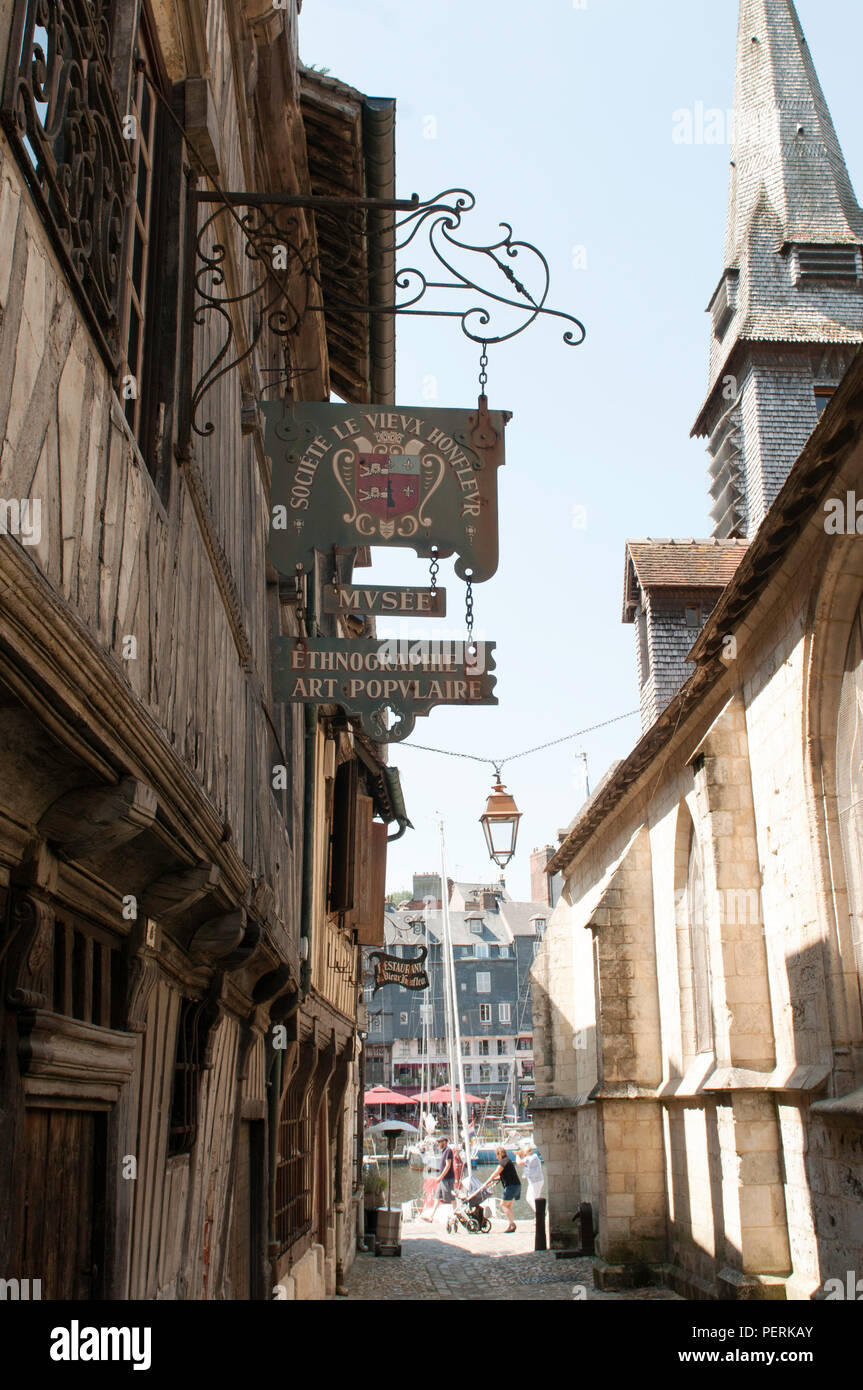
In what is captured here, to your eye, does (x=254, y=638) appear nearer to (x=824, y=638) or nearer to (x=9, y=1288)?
(x=824, y=638)

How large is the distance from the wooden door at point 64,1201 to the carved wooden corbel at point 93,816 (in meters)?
0.65

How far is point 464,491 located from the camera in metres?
5.33

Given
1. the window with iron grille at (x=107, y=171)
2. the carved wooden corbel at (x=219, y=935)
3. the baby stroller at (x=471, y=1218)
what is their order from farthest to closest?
the baby stroller at (x=471, y=1218) < the carved wooden corbel at (x=219, y=935) < the window with iron grille at (x=107, y=171)

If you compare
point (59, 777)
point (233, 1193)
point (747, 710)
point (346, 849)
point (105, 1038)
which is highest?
point (747, 710)

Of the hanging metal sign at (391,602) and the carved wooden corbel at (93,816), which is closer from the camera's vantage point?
the carved wooden corbel at (93,816)

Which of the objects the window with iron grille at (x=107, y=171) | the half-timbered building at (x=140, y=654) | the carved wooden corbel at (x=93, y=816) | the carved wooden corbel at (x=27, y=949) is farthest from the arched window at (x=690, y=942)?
the carved wooden corbel at (x=27, y=949)

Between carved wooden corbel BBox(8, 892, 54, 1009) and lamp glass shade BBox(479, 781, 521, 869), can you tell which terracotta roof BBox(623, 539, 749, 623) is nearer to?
lamp glass shade BBox(479, 781, 521, 869)

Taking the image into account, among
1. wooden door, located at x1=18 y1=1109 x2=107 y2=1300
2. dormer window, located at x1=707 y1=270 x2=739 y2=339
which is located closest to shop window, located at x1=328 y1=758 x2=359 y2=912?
wooden door, located at x1=18 y1=1109 x2=107 y2=1300

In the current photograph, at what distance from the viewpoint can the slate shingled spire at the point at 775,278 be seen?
77.3 ft

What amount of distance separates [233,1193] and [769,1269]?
5330 mm

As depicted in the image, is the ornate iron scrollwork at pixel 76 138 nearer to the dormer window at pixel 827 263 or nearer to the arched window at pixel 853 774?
the arched window at pixel 853 774

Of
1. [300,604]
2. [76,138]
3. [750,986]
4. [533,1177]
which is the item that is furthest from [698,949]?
[533,1177]
